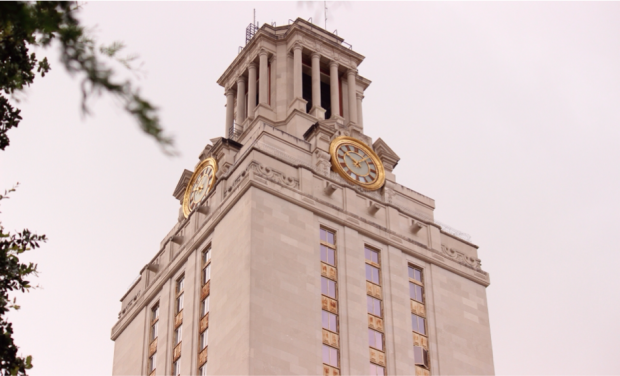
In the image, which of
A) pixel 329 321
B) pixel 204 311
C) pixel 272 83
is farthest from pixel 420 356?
pixel 272 83

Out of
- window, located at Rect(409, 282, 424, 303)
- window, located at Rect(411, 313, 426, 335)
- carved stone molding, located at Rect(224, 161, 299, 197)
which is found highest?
carved stone molding, located at Rect(224, 161, 299, 197)

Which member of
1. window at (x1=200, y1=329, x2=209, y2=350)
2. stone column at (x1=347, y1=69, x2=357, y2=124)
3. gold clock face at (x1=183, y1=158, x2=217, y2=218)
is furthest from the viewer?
stone column at (x1=347, y1=69, x2=357, y2=124)

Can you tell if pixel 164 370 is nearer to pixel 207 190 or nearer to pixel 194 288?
pixel 194 288

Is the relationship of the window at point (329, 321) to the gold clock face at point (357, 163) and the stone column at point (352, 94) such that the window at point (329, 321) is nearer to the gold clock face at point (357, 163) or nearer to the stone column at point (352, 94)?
Result: the gold clock face at point (357, 163)

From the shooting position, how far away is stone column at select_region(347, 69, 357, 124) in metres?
87.6

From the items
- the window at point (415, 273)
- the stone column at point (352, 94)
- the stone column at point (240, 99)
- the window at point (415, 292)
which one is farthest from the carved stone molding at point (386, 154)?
the stone column at point (240, 99)

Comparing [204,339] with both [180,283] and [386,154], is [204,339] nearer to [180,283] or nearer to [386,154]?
[180,283]

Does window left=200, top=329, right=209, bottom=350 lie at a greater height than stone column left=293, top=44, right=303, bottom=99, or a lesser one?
lesser

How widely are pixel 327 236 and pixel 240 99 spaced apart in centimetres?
2275

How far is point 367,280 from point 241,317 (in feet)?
35.4

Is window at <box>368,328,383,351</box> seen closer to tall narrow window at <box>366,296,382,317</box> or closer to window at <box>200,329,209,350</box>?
tall narrow window at <box>366,296,382,317</box>

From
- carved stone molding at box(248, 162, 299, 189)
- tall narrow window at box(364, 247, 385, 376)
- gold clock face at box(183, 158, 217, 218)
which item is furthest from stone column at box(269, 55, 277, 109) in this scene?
tall narrow window at box(364, 247, 385, 376)

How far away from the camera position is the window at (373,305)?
69.3 meters

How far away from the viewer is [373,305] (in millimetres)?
69688
